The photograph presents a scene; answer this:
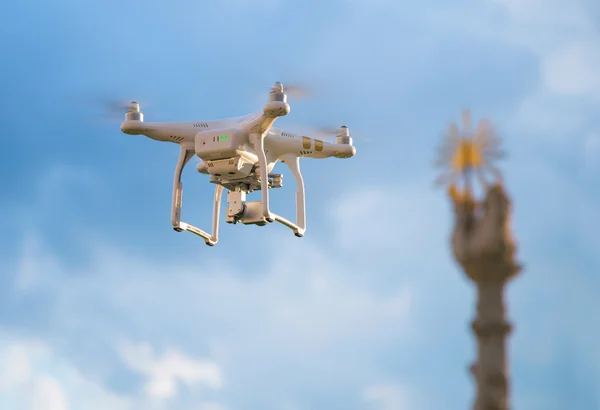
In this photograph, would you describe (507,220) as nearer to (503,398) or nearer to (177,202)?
(503,398)

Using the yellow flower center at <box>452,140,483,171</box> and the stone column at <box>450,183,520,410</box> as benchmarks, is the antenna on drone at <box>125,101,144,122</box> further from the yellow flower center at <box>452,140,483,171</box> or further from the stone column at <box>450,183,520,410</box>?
the stone column at <box>450,183,520,410</box>

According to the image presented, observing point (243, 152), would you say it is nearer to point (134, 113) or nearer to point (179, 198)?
point (179, 198)

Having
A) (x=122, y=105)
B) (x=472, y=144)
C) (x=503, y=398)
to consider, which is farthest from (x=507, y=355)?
(x=122, y=105)

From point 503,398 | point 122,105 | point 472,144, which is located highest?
point 122,105

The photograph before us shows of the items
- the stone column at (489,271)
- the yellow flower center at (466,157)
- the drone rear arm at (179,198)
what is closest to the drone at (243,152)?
the drone rear arm at (179,198)

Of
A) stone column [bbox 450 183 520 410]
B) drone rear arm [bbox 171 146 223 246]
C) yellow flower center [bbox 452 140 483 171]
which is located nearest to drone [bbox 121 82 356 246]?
drone rear arm [bbox 171 146 223 246]
